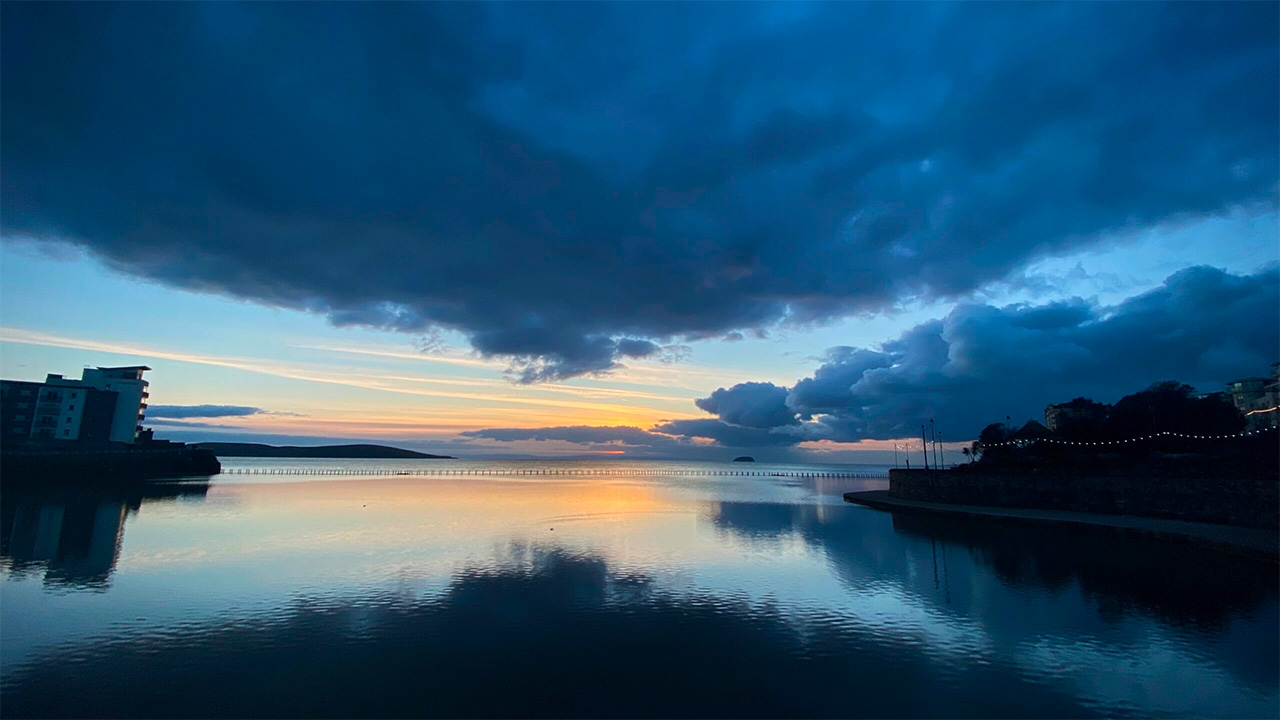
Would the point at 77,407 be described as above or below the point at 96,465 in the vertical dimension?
above

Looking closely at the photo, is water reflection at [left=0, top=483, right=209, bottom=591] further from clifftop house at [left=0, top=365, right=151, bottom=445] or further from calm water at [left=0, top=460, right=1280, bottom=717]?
clifftop house at [left=0, top=365, right=151, bottom=445]

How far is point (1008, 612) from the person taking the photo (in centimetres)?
2252

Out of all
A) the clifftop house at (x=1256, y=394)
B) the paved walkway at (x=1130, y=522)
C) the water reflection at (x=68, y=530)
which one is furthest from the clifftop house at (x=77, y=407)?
the clifftop house at (x=1256, y=394)

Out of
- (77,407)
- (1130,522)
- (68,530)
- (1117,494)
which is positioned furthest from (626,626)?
(77,407)

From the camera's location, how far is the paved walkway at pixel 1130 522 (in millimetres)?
30359

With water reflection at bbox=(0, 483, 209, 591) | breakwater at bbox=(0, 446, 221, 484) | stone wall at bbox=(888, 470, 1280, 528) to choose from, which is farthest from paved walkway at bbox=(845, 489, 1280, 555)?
breakwater at bbox=(0, 446, 221, 484)

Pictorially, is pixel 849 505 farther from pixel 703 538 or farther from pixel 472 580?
pixel 472 580

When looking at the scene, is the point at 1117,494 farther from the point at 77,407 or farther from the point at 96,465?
the point at 77,407

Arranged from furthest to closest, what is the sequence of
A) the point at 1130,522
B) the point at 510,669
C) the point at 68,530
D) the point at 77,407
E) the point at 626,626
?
the point at 77,407, the point at 68,530, the point at 1130,522, the point at 626,626, the point at 510,669

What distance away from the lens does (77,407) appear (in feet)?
325

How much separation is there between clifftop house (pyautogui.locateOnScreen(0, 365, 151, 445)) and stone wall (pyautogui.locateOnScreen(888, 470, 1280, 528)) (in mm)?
133864

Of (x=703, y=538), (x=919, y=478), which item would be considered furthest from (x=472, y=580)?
(x=919, y=478)

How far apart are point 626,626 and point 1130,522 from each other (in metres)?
39.6

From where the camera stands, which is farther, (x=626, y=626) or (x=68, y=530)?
(x=68, y=530)
